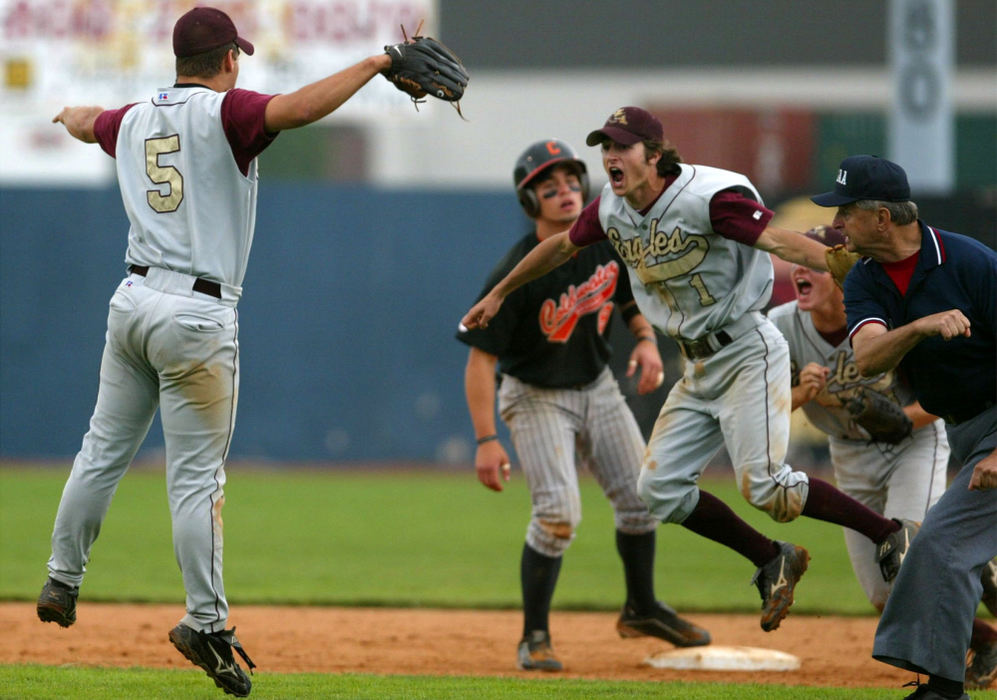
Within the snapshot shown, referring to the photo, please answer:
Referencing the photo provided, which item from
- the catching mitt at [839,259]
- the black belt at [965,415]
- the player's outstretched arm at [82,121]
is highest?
the player's outstretched arm at [82,121]

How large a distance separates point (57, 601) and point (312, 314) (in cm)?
981

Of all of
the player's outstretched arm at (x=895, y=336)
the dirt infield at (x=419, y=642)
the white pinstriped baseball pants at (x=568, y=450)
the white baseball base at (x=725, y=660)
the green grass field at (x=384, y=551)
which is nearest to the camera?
the player's outstretched arm at (x=895, y=336)

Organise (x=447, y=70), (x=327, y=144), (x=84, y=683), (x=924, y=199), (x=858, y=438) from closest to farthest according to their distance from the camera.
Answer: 1. (x=447, y=70)
2. (x=84, y=683)
3. (x=858, y=438)
4. (x=924, y=199)
5. (x=327, y=144)

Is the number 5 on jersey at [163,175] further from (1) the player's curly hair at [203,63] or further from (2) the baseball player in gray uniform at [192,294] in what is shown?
(1) the player's curly hair at [203,63]

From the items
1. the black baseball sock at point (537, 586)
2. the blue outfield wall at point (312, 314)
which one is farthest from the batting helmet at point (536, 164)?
the blue outfield wall at point (312, 314)

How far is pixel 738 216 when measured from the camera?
4820 millimetres

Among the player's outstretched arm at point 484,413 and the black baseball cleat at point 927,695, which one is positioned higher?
the player's outstretched arm at point 484,413

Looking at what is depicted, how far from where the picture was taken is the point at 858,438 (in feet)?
18.9

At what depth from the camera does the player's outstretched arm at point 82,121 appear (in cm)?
492

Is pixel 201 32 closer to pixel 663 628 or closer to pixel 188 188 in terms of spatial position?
pixel 188 188

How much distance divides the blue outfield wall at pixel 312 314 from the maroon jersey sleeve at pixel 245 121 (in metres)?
9.89

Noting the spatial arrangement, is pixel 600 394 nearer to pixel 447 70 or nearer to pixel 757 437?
pixel 757 437

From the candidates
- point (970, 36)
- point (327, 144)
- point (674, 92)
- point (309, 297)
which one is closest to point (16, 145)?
point (327, 144)

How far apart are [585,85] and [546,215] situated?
2030 cm
